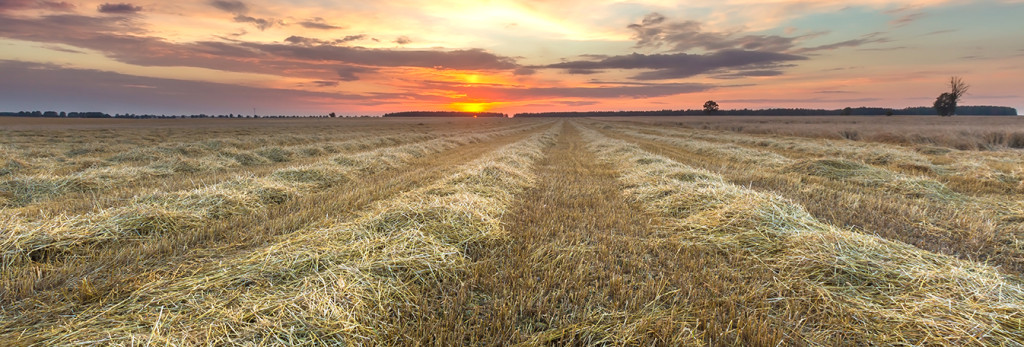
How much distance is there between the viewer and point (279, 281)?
11.2 feet

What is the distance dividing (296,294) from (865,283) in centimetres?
503

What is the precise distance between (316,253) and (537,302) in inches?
92.1

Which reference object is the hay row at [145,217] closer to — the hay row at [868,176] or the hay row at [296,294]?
the hay row at [296,294]

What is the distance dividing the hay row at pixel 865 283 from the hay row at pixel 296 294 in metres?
3.03

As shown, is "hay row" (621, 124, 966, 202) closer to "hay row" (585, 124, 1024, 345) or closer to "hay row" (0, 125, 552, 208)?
"hay row" (585, 124, 1024, 345)

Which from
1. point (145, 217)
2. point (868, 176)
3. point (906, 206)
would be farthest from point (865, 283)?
point (868, 176)

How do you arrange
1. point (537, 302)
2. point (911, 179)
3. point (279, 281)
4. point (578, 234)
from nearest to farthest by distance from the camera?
point (537, 302) → point (279, 281) → point (578, 234) → point (911, 179)

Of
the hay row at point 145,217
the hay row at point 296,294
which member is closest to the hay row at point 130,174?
the hay row at point 145,217

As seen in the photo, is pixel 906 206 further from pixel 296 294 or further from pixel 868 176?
pixel 296 294

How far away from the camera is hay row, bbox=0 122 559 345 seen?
103 inches

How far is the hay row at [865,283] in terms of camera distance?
2.80 m

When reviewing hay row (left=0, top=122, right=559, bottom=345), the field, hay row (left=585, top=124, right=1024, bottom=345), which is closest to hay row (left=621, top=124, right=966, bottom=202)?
the field

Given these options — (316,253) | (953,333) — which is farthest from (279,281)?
(953,333)

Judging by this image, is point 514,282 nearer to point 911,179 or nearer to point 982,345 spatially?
point 982,345
